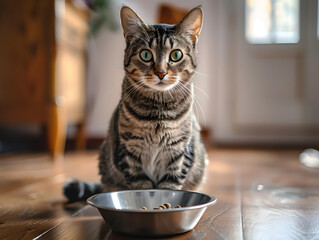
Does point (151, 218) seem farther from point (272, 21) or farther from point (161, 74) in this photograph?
point (272, 21)

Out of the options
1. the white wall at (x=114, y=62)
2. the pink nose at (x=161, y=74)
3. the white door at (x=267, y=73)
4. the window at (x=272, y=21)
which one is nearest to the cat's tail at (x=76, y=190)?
the pink nose at (x=161, y=74)

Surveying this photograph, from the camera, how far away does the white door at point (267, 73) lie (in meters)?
3.24

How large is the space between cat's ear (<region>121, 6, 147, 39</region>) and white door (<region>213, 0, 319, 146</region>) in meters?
2.28

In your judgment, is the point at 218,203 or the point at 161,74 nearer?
the point at 161,74

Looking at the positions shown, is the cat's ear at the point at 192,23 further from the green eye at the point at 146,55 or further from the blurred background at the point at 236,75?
the blurred background at the point at 236,75

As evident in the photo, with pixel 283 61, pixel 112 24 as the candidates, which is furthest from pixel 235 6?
pixel 112 24

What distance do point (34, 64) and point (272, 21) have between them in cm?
200

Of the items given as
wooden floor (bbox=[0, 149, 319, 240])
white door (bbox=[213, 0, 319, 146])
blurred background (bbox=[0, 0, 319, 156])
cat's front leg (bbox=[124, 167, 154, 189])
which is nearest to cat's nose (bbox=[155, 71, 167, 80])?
cat's front leg (bbox=[124, 167, 154, 189])

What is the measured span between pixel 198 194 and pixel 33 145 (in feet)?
7.64

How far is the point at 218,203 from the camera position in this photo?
1.24 m

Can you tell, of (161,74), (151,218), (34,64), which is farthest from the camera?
(34,64)

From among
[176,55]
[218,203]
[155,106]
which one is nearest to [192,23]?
[176,55]

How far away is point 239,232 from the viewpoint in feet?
A: 2.94

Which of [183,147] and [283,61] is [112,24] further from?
[183,147]
